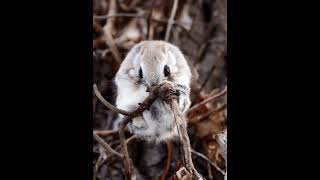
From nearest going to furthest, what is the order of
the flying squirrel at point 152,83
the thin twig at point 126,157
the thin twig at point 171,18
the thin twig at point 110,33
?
the flying squirrel at point 152,83, the thin twig at point 126,157, the thin twig at point 110,33, the thin twig at point 171,18

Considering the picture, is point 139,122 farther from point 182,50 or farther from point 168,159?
point 182,50

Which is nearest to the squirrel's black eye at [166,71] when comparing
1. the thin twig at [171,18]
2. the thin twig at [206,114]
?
the thin twig at [206,114]

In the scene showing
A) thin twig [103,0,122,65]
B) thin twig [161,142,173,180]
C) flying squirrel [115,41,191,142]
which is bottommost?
thin twig [161,142,173,180]

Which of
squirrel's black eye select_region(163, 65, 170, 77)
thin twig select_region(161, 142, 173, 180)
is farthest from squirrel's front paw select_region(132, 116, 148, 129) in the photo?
thin twig select_region(161, 142, 173, 180)

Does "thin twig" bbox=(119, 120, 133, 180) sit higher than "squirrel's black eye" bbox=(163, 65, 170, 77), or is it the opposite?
"squirrel's black eye" bbox=(163, 65, 170, 77)

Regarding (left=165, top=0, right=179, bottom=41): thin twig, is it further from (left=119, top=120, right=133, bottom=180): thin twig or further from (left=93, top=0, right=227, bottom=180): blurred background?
(left=119, top=120, right=133, bottom=180): thin twig

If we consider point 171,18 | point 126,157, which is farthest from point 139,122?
point 171,18

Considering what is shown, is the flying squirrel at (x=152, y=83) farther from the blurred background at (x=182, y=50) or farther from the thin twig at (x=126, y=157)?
the blurred background at (x=182, y=50)
